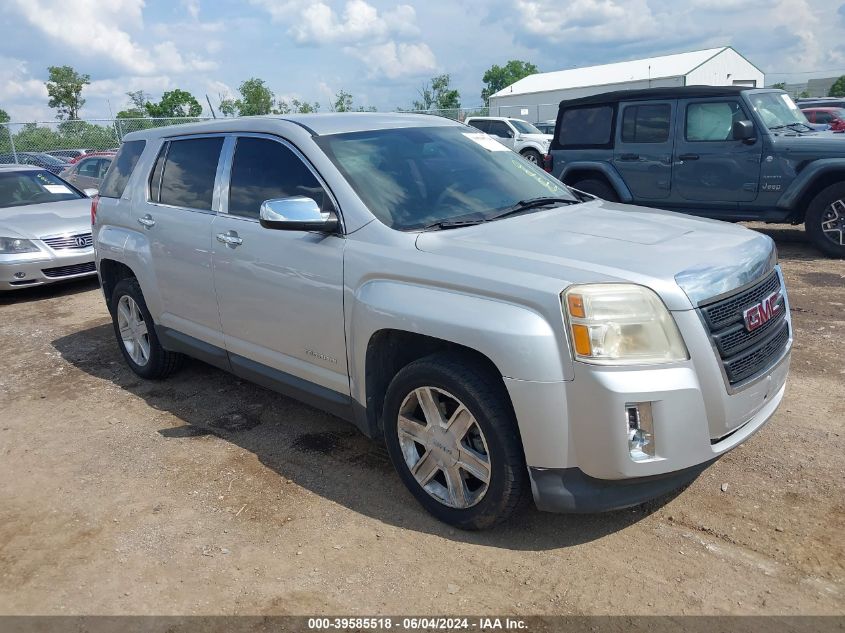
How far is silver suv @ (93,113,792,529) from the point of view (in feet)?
9.05

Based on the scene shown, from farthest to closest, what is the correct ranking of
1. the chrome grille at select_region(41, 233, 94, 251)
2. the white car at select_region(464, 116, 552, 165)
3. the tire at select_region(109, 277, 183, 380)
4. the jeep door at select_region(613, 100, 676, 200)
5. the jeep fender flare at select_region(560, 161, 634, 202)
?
the white car at select_region(464, 116, 552, 165) < the jeep fender flare at select_region(560, 161, 634, 202) < the jeep door at select_region(613, 100, 676, 200) < the chrome grille at select_region(41, 233, 94, 251) < the tire at select_region(109, 277, 183, 380)

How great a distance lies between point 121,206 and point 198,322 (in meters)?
1.34

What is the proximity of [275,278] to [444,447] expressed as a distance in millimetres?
1366

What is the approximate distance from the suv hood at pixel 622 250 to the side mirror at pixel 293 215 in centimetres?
54

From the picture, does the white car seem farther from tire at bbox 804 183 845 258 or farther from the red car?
tire at bbox 804 183 845 258

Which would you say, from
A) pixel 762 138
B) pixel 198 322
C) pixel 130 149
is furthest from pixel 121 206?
pixel 762 138

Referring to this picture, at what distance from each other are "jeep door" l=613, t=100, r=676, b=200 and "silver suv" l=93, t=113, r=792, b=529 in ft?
17.8

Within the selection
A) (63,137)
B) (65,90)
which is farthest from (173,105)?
(63,137)

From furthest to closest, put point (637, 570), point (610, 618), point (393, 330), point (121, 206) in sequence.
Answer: point (121, 206) < point (393, 330) < point (637, 570) < point (610, 618)

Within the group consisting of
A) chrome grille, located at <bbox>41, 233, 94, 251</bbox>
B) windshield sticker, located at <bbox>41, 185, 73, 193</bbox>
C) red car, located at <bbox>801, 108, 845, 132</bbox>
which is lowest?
chrome grille, located at <bbox>41, 233, 94, 251</bbox>

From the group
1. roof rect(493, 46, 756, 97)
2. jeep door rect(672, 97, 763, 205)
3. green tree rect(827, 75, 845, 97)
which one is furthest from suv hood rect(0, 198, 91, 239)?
green tree rect(827, 75, 845, 97)

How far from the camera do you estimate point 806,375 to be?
15.9 feet

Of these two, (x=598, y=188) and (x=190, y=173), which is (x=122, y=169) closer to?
(x=190, y=173)

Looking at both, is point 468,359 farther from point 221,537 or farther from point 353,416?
point 221,537
